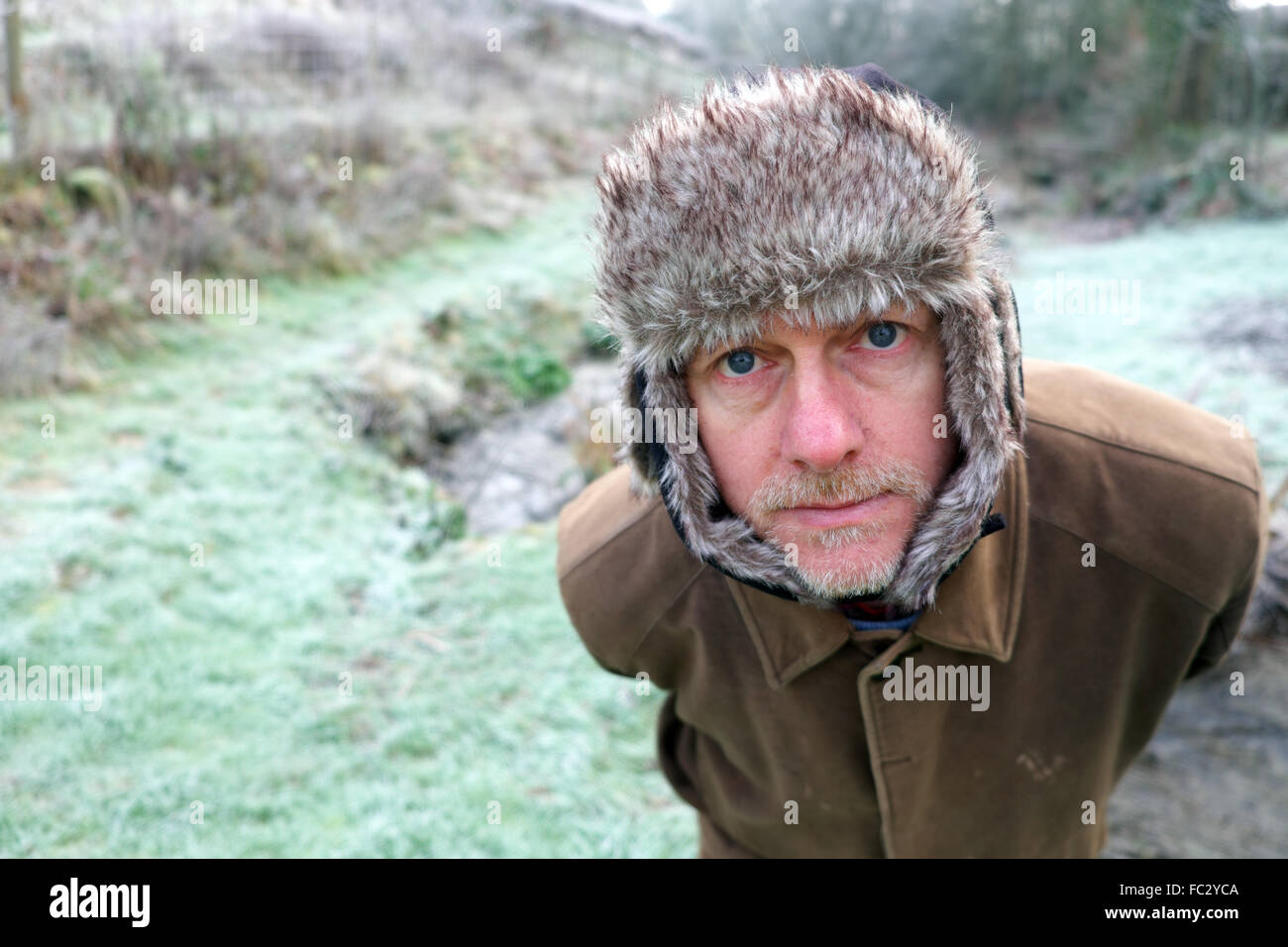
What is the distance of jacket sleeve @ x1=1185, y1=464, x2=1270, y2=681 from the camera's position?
172 centimetres

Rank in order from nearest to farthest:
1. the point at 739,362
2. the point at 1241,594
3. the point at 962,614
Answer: the point at 739,362
the point at 962,614
the point at 1241,594

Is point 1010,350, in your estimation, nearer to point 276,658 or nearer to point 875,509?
point 875,509

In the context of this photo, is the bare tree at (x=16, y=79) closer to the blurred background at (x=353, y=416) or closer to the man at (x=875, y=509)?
the blurred background at (x=353, y=416)

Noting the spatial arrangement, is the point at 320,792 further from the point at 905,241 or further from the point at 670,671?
the point at 905,241

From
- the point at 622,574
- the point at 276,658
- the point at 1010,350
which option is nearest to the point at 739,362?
the point at 1010,350

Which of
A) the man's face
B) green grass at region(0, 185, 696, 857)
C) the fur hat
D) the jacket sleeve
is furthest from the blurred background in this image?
the jacket sleeve

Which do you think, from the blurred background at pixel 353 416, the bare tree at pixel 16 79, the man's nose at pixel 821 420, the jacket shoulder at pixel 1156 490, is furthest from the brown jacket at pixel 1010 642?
Result: the bare tree at pixel 16 79

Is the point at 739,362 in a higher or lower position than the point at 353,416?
higher

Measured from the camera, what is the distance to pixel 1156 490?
5.61 ft

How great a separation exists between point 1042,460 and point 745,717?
82 cm

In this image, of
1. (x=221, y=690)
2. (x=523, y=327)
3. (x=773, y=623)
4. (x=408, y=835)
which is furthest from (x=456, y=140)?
(x=773, y=623)

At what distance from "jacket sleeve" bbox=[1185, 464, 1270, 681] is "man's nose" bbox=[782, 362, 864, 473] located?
0.83 m

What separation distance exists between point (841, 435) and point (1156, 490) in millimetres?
725

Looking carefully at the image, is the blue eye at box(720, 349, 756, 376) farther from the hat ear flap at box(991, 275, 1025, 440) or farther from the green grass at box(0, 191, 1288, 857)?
the green grass at box(0, 191, 1288, 857)
